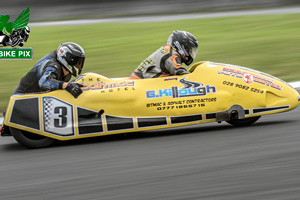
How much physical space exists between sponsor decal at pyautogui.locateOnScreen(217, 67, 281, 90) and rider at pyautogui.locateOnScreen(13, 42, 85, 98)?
76.4 inches

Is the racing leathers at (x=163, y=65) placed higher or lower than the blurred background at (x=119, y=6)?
lower

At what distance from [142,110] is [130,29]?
470 inches

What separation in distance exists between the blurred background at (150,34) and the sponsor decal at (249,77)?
395cm

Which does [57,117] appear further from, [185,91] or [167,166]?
[167,166]

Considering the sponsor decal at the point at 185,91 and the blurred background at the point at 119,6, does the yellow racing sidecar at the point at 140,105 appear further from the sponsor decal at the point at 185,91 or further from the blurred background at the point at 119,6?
the blurred background at the point at 119,6

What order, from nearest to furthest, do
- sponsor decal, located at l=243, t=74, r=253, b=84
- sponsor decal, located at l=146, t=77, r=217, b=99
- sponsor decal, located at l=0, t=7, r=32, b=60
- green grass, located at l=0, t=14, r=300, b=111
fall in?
sponsor decal, located at l=146, t=77, r=217, b=99 → sponsor decal, located at l=243, t=74, r=253, b=84 → green grass, located at l=0, t=14, r=300, b=111 → sponsor decal, located at l=0, t=7, r=32, b=60

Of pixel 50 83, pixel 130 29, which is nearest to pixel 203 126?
pixel 50 83

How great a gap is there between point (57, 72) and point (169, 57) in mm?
1517

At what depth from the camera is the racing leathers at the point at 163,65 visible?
22.9 feet

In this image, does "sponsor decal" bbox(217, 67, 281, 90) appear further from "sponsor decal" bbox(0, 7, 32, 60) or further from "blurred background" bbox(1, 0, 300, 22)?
"blurred background" bbox(1, 0, 300, 22)

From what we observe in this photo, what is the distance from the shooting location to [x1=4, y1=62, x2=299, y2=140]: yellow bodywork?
265 inches

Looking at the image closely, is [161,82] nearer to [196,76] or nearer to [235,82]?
[196,76]

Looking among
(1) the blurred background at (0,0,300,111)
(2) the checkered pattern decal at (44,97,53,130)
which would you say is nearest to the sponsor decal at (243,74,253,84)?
(2) the checkered pattern decal at (44,97,53,130)

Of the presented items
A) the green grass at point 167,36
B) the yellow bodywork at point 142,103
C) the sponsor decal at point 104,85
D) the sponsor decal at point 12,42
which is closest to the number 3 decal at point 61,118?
the yellow bodywork at point 142,103
